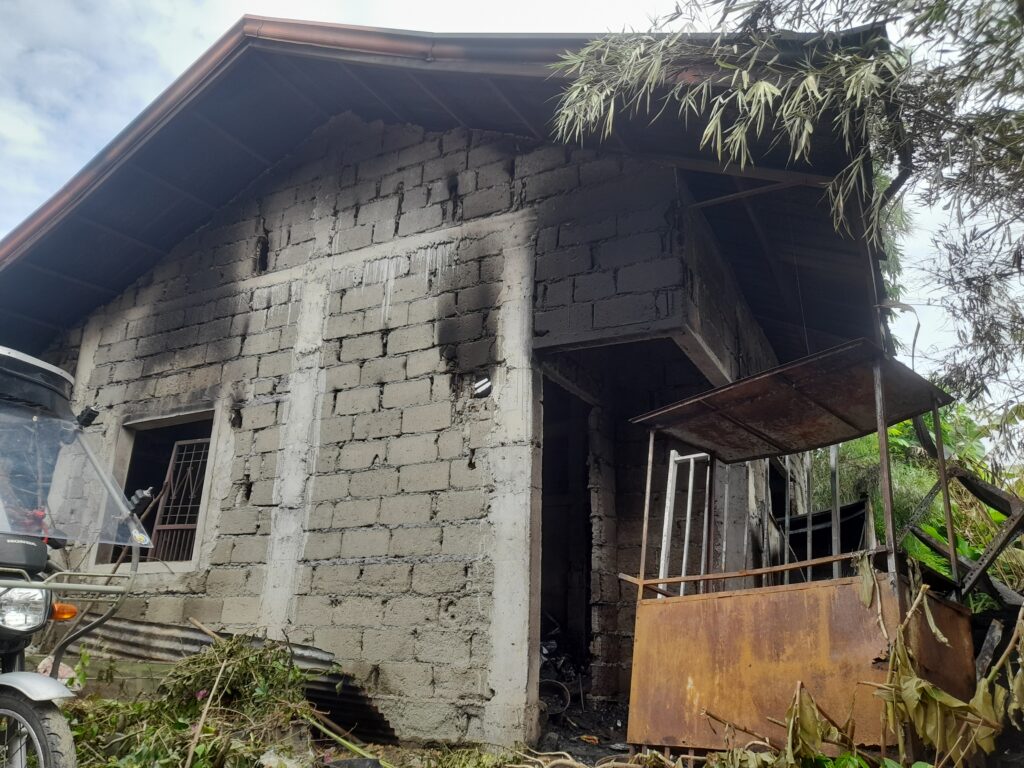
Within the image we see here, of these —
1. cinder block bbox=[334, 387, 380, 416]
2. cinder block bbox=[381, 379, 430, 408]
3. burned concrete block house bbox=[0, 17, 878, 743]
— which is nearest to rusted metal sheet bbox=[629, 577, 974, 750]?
burned concrete block house bbox=[0, 17, 878, 743]

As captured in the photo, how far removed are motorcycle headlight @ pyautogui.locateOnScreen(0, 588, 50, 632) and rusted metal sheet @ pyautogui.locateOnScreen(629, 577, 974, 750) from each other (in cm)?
291

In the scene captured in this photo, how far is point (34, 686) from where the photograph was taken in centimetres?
337

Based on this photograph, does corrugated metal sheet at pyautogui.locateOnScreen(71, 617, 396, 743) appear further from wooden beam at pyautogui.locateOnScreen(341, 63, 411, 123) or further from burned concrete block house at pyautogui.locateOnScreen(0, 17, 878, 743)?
wooden beam at pyautogui.locateOnScreen(341, 63, 411, 123)

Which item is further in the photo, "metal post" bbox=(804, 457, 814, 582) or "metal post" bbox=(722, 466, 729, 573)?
"metal post" bbox=(804, 457, 814, 582)

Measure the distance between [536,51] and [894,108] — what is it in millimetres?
2230

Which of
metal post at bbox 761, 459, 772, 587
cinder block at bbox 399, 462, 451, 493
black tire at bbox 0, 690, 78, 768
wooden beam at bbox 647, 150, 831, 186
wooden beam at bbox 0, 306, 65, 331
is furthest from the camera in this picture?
wooden beam at bbox 0, 306, 65, 331

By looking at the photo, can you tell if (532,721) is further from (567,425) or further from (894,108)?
(894,108)

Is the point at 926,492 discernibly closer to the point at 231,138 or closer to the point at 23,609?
the point at 231,138

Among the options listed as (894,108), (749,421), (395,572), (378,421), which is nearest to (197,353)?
(378,421)

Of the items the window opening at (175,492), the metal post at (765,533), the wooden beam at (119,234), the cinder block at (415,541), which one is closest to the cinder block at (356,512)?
the cinder block at (415,541)

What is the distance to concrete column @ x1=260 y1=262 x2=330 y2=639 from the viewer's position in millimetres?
6117

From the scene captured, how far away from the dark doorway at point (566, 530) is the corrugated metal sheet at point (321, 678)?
81.8 inches

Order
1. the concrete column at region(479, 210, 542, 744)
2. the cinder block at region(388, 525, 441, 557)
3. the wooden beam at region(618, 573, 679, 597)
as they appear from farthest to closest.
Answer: the cinder block at region(388, 525, 441, 557), the concrete column at region(479, 210, 542, 744), the wooden beam at region(618, 573, 679, 597)

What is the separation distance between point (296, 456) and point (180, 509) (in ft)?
5.45
